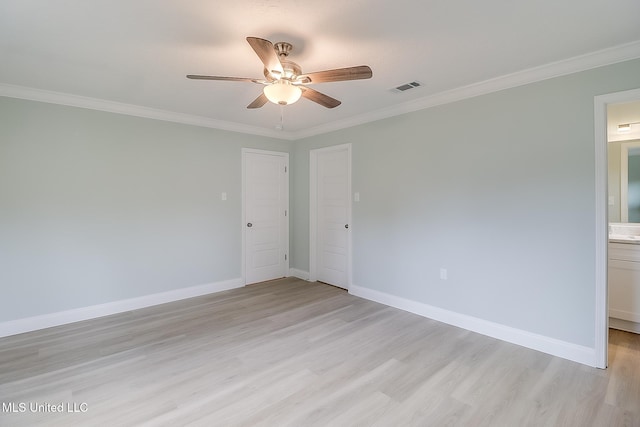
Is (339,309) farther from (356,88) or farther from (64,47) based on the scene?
(64,47)

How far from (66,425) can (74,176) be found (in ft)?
8.45

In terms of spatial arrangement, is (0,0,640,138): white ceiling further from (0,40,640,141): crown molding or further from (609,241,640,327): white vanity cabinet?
(609,241,640,327): white vanity cabinet

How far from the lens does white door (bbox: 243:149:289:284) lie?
15.8 ft

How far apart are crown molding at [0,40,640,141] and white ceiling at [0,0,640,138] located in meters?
0.02

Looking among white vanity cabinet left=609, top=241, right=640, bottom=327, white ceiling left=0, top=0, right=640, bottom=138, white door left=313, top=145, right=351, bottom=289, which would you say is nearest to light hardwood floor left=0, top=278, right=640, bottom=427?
white vanity cabinet left=609, top=241, right=640, bottom=327

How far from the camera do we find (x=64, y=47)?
227 centimetres

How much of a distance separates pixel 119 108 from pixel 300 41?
2.63 meters

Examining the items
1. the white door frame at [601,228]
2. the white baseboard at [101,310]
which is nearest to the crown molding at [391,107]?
the white door frame at [601,228]

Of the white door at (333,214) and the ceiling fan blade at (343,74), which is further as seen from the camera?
the white door at (333,214)

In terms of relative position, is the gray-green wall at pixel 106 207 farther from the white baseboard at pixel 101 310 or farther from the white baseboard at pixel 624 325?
the white baseboard at pixel 624 325

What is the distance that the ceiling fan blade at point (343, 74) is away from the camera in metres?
2.00

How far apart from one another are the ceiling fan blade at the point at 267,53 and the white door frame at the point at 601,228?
252 centimetres

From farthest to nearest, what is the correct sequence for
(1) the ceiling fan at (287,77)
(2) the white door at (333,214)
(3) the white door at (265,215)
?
(3) the white door at (265,215), (2) the white door at (333,214), (1) the ceiling fan at (287,77)

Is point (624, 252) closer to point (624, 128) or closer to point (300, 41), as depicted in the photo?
point (624, 128)
